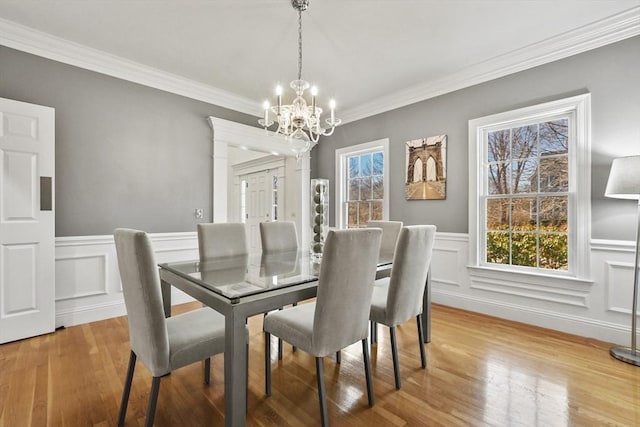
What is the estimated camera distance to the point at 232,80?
138 inches

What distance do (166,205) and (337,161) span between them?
2.58m

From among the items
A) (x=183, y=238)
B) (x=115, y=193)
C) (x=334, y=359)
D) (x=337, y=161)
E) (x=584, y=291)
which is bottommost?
(x=334, y=359)

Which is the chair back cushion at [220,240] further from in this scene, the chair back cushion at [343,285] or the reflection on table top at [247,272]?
the chair back cushion at [343,285]

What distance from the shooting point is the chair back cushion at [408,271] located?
6.05ft

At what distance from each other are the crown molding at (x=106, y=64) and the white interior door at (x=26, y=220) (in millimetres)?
593

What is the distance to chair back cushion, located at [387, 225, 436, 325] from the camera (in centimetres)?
184

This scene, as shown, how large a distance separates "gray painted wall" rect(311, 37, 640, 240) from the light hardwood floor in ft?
4.24

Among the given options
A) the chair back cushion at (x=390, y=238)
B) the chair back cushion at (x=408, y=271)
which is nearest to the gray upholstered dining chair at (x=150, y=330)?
the chair back cushion at (x=408, y=271)

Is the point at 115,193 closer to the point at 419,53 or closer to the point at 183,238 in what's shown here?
the point at 183,238

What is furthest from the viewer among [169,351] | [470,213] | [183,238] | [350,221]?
[350,221]

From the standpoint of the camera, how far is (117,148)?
3129 mm

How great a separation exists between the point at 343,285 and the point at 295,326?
0.39 meters

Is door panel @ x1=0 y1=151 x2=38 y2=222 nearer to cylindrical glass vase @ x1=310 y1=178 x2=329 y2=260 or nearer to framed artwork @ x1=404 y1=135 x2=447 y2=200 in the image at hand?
cylindrical glass vase @ x1=310 y1=178 x2=329 y2=260

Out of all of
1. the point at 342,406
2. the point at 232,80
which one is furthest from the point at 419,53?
the point at 342,406
